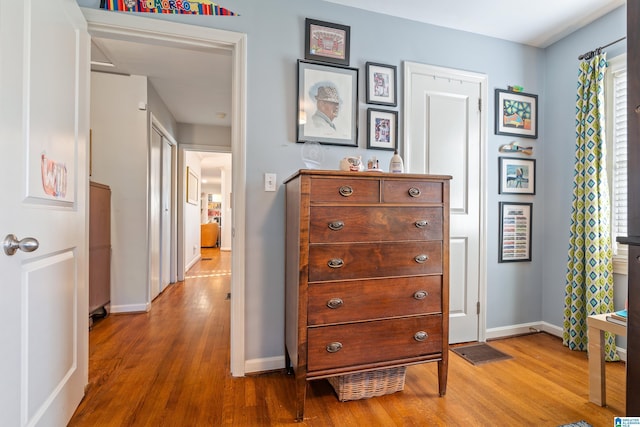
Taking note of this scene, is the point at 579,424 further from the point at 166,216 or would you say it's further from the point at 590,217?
the point at 166,216

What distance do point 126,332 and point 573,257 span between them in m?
3.54

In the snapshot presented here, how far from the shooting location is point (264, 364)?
1.99 meters

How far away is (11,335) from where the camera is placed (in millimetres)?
1006

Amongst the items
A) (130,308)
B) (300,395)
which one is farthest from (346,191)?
(130,308)

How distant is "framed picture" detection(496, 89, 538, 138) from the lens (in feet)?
8.34

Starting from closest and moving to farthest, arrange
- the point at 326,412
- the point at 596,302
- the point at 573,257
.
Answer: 1. the point at 326,412
2. the point at 596,302
3. the point at 573,257

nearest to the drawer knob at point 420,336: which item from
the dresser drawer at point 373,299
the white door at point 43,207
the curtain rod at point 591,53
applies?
the dresser drawer at point 373,299

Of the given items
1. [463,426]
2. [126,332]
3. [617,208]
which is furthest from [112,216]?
[617,208]

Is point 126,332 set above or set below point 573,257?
below

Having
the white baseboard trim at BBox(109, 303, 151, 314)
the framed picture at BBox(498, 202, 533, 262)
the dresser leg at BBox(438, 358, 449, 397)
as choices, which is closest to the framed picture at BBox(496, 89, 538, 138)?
the framed picture at BBox(498, 202, 533, 262)

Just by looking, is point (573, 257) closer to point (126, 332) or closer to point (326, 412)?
point (326, 412)

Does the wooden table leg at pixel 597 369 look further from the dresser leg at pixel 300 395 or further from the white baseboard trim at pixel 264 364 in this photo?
the white baseboard trim at pixel 264 364

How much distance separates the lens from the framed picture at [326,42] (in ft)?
6.71

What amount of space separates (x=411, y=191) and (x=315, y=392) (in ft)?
4.01
